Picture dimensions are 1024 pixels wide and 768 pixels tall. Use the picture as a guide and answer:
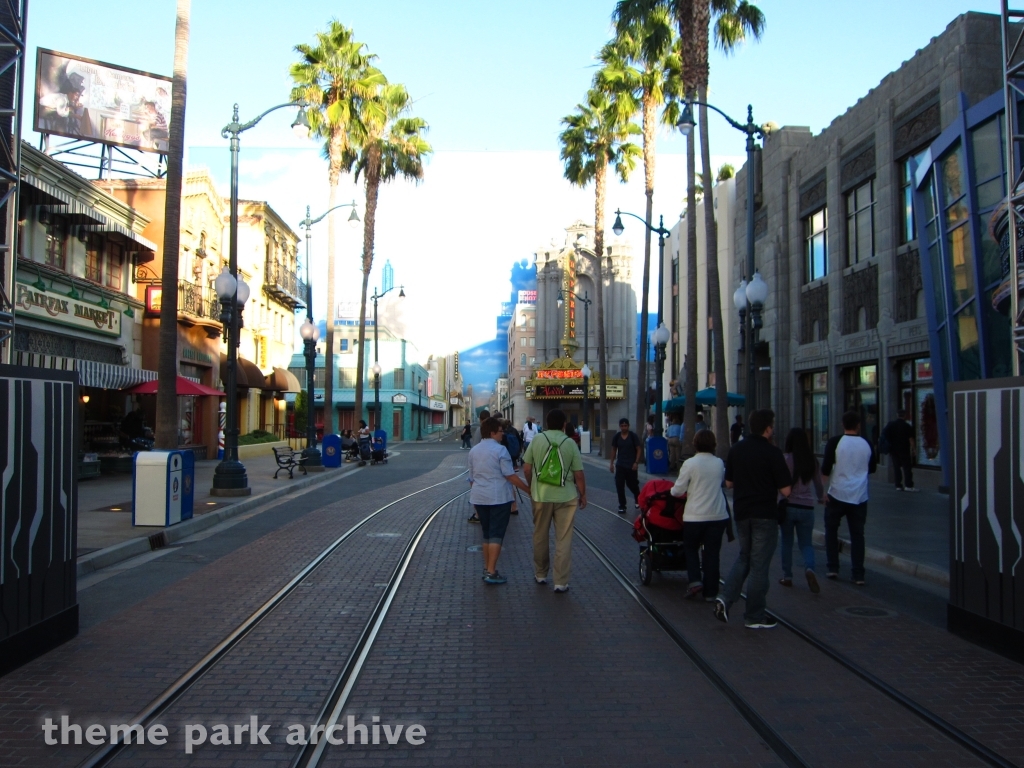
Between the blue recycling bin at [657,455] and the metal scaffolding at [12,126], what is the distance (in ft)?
59.3

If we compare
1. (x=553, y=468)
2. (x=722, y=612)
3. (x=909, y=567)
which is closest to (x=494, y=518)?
(x=553, y=468)

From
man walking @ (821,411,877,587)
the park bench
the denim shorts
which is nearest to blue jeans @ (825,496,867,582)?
man walking @ (821,411,877,587)

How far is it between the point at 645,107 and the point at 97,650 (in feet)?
92.3

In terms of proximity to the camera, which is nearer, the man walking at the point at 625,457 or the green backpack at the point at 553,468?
the green backpack at the point at 553,468

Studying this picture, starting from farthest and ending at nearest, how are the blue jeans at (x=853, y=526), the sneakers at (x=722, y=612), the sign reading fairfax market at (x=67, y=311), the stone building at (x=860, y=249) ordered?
the sign reading fairfax market at (x=67, y=311) → the stone building at (x=860, y=249) → the blue jeans at (x=853, y=526) → the sneakers at (x=722, y=612)

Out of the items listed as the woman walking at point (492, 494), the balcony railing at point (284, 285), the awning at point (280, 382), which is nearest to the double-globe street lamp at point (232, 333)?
the woman walking at point (492, 494)

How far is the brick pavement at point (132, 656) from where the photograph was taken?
5.13 m

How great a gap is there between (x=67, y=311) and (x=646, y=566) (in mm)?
18153

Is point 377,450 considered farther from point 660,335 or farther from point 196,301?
point 660,335

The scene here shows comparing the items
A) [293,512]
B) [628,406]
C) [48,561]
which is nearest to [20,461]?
[48,561]

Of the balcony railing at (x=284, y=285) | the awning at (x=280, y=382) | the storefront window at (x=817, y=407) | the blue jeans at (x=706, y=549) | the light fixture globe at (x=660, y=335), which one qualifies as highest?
the balcony railing at (x=284, y=285)

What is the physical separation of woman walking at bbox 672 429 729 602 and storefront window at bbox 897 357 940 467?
13218 mm

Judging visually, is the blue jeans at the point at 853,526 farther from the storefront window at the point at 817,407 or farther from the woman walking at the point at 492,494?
the storefront window at the point at 817,407

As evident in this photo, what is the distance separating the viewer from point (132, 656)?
656 centimetres
